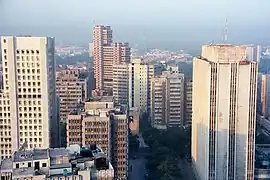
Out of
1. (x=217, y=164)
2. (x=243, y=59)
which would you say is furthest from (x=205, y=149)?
(x=243, y=59)

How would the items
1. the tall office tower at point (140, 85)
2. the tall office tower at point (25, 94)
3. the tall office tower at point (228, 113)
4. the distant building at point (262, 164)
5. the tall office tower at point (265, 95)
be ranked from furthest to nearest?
the tall office tower at point (140, 85) → the tall office tower at point (265, 95) → the distant building at point (262, 164) → the tall office tower at point (228, 113) → the tall office tower at point (25, 94)

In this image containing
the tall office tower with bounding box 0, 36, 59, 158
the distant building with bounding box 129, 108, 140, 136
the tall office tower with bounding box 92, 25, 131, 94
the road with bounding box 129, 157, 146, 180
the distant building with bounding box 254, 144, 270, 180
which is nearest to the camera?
the tall office tower with bounding box 0, 36, 59, 158

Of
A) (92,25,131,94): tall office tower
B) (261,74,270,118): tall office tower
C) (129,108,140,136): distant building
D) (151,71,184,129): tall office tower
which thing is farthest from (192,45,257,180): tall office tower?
(92,25,131,94): tall office tower

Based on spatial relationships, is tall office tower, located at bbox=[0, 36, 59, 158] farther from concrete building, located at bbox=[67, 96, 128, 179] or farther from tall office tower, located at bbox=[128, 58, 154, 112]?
tall office tower, located at bbox=[128, 58, 154, 112]

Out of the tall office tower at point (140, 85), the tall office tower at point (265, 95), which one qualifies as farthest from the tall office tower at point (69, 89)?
the tall office tower at point (265, 95)

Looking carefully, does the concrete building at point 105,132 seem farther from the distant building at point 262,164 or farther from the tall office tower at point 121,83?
the tall office tower at point 121,83
